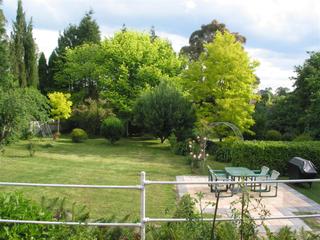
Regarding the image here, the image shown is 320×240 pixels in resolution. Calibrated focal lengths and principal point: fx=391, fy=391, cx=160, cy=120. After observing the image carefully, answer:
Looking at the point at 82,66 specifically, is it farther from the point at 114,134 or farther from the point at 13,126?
the point at 13,126

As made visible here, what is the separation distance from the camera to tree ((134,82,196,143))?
24016 millimetres

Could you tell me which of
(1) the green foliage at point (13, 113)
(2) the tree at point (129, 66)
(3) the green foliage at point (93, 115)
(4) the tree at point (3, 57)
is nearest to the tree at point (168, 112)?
(3) the green foliage at point (93, 115)

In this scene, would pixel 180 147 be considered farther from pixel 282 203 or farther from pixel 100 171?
pixel 282 203

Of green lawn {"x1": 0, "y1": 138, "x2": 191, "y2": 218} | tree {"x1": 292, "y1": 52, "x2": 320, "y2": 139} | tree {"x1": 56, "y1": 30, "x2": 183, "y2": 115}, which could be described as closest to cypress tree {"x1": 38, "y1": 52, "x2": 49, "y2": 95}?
tree {"x1": 56, "y1": 30, "x2": 183, "y2": 115}

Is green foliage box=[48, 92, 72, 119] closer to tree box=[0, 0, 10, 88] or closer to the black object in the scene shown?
tree box=[0, 0, 10, 88]

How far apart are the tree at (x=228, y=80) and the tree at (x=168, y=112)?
203cm

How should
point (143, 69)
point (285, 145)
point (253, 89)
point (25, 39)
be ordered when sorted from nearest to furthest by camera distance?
point (285, 145), point (253, 89), point (143, 69), point (25, 39)

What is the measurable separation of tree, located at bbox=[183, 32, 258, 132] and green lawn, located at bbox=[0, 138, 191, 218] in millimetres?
3460

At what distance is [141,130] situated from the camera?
34.3 meters

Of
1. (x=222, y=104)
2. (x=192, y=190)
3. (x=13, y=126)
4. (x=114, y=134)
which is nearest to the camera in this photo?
(x=192, y=190)

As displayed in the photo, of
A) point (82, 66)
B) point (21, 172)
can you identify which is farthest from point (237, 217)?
point (82, 66)

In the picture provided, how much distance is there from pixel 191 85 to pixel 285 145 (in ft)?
26.7

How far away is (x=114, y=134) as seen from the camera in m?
26.5

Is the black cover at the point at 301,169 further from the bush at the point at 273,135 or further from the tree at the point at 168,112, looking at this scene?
the bush at the point at 273,135
